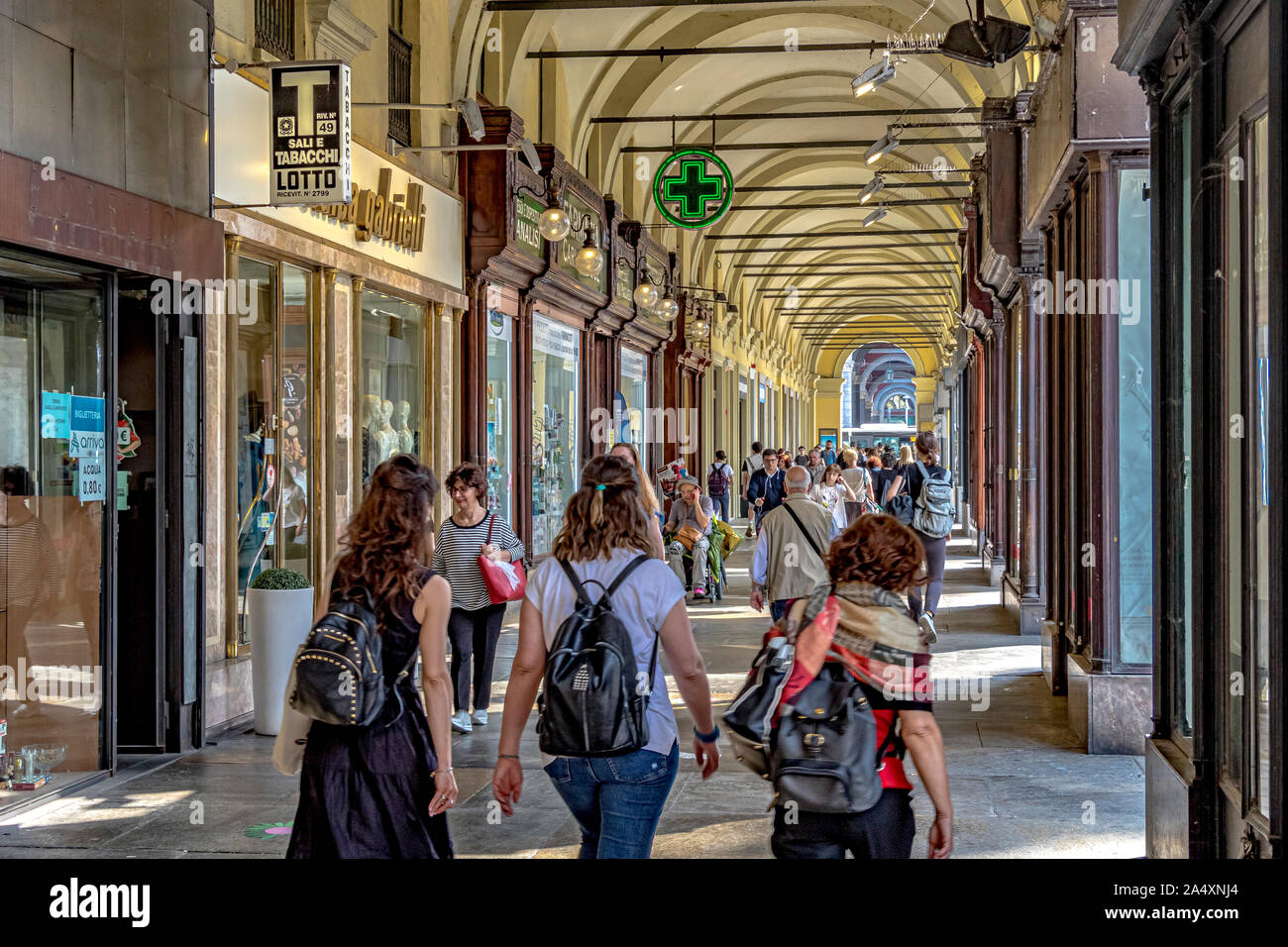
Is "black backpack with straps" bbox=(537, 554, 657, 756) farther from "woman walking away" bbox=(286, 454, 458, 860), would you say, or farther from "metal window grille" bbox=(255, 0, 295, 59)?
"metal window grille" bbox=(255, 0, 295, 59)

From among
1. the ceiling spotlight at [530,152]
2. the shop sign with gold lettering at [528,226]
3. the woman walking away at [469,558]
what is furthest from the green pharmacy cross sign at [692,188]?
the woman walking away at [469,558]

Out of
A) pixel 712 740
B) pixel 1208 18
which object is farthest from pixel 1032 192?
pixel 712 740

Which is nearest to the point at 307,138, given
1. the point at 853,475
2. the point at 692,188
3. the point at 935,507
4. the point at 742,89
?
the point at 935,507

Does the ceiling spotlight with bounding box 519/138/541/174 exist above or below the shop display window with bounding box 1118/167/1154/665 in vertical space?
above

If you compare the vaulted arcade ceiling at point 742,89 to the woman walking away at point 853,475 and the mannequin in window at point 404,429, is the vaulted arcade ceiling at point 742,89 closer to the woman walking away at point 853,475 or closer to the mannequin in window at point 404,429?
the woman walking away at point 853,475

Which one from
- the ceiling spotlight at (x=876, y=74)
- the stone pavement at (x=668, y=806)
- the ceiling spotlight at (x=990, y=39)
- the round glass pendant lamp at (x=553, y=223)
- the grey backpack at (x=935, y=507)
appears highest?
the ceiling spotlight at (x=876, y=74)

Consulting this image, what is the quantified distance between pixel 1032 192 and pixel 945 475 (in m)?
2.71

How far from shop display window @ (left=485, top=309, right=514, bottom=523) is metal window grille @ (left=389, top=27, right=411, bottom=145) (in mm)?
2549

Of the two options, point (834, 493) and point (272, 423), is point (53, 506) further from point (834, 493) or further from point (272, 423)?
point (834, 493)

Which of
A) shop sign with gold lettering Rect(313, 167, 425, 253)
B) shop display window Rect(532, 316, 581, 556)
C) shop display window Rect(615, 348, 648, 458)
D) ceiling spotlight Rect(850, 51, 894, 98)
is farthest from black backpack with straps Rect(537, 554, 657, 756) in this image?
shop display window Rect(615, 348, 648, 458)

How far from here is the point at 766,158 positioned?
30516 millimetres

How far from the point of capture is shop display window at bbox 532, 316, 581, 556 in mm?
17500

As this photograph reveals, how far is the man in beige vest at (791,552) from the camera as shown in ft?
28.3

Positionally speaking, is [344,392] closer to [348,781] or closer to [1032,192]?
[1032,192]
